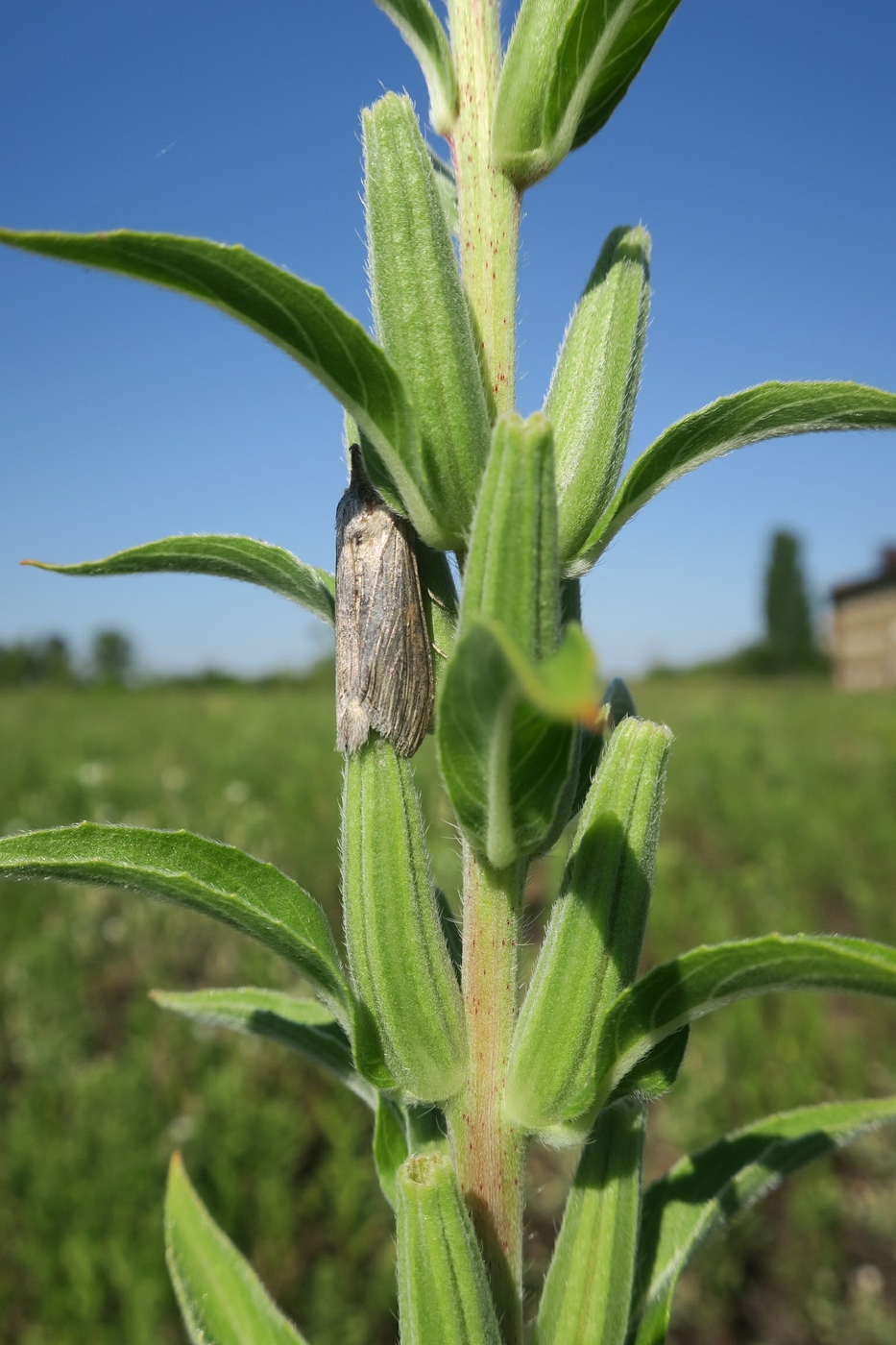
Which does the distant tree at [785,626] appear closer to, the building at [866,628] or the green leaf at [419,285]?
the building at [866,628]

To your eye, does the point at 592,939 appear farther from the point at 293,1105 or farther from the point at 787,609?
the point at 787,609

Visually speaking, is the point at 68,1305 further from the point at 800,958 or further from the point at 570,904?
the point at 800,958

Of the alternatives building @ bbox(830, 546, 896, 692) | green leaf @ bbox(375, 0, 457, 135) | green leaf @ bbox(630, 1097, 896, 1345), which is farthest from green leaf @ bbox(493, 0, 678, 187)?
building @ bbox(830, 546, 896, 692)

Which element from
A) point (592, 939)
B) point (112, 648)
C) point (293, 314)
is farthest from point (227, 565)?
point (112, 648)

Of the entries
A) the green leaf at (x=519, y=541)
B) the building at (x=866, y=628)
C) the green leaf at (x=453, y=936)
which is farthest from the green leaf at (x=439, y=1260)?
the building at (x=866, y=628)

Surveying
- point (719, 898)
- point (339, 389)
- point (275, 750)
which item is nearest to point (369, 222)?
point (339, 389)

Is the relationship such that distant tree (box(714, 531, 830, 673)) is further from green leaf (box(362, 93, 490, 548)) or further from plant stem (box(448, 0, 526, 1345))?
green leaf (box(362, 93, 490, 548))
